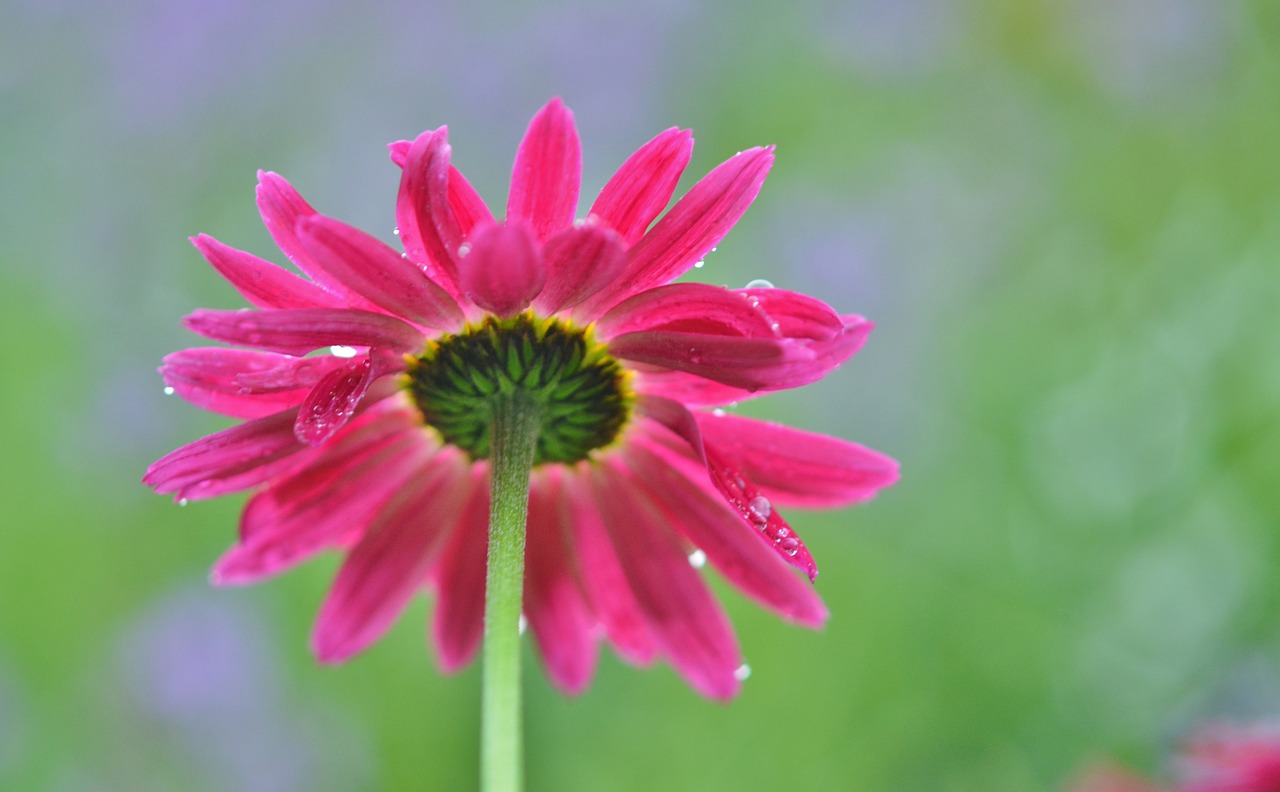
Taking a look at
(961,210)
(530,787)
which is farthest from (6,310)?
(961,210)

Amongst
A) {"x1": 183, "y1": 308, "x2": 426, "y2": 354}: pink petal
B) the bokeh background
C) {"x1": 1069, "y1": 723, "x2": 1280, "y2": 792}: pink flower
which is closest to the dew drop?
{"x1": 183, "y1": 308, "x2": 426, "y2": 354}: pink petal

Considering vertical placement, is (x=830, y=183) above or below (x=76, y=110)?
below

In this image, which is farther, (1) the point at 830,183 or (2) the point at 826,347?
(1) the point at 830,183

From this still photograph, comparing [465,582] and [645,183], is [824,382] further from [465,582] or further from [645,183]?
[645,183]

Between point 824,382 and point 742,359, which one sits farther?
point 824,382

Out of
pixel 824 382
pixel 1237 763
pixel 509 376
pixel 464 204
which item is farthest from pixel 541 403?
pixel 824 382

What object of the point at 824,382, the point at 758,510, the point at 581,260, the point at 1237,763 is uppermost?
the point at 824,382

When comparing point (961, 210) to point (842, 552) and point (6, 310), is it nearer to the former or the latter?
point (842, 552)
